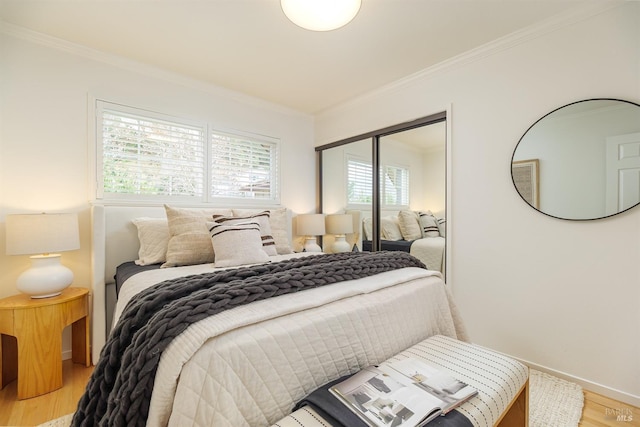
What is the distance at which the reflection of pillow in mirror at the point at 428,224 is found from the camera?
2744mm

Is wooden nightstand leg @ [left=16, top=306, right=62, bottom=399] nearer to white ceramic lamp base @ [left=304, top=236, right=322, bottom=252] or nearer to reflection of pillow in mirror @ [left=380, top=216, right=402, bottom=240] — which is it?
white ceramic lamp base @ [left=304, top=236, right=322, bottom=252]

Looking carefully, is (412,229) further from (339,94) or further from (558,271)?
(339,94)

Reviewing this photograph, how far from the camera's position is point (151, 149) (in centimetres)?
277

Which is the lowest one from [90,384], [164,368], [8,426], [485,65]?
[8,426]

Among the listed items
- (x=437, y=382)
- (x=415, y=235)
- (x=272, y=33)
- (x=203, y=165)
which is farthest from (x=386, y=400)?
(x=203, y=165)

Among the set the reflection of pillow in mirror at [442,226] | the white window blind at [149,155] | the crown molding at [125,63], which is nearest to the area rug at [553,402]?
the reflection of pillow in mirror at [442,226]

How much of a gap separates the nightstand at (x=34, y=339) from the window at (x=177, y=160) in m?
0.93

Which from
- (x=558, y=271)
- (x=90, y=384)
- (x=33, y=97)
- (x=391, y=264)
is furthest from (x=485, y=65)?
(x=33, y=97)

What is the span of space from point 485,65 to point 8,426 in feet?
12.5

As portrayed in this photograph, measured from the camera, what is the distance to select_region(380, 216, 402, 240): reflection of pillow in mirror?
122 inches

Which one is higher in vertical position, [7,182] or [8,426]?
[7,182]

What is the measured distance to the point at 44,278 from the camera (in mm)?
1929

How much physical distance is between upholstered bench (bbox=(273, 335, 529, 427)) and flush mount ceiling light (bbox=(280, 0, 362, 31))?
1814 millimetres

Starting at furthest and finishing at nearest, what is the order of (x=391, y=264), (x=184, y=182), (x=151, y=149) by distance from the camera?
(x=184, y=182) < (x=151, y=149) < (x=391, y=264)
